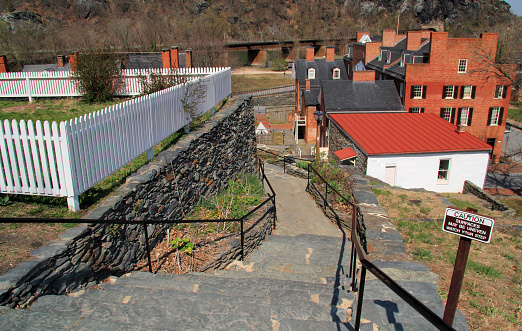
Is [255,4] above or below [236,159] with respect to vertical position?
above

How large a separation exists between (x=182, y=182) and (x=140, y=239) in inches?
90.0

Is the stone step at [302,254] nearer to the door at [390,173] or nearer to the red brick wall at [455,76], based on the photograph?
the door at [390,173]

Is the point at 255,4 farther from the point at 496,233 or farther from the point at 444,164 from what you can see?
the point at 496,233

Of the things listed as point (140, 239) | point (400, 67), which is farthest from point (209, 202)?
point (400, 67)

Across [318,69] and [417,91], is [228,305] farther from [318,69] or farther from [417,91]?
[318,69]

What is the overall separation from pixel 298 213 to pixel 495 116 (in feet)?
92.4

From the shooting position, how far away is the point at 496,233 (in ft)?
29.8

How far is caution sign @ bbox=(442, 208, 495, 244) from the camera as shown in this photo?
328 cm

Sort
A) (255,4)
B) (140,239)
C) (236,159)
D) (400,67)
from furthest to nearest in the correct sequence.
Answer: (255,4), (400,67), (236,159), (140,239)

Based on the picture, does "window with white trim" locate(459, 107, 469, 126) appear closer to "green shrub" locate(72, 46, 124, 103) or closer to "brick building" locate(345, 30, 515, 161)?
"brick building" locate(345, 30, 515, 161)

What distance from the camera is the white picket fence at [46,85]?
15312mm

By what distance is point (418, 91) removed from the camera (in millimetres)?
30734

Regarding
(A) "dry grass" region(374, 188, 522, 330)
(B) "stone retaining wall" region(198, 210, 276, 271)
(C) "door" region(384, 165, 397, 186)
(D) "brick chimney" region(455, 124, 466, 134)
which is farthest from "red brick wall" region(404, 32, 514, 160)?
(B) "stone retaining wall" region(198, 210, 276, 271)

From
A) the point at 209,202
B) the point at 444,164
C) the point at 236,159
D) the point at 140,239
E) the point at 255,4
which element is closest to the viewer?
the point at 140,239
